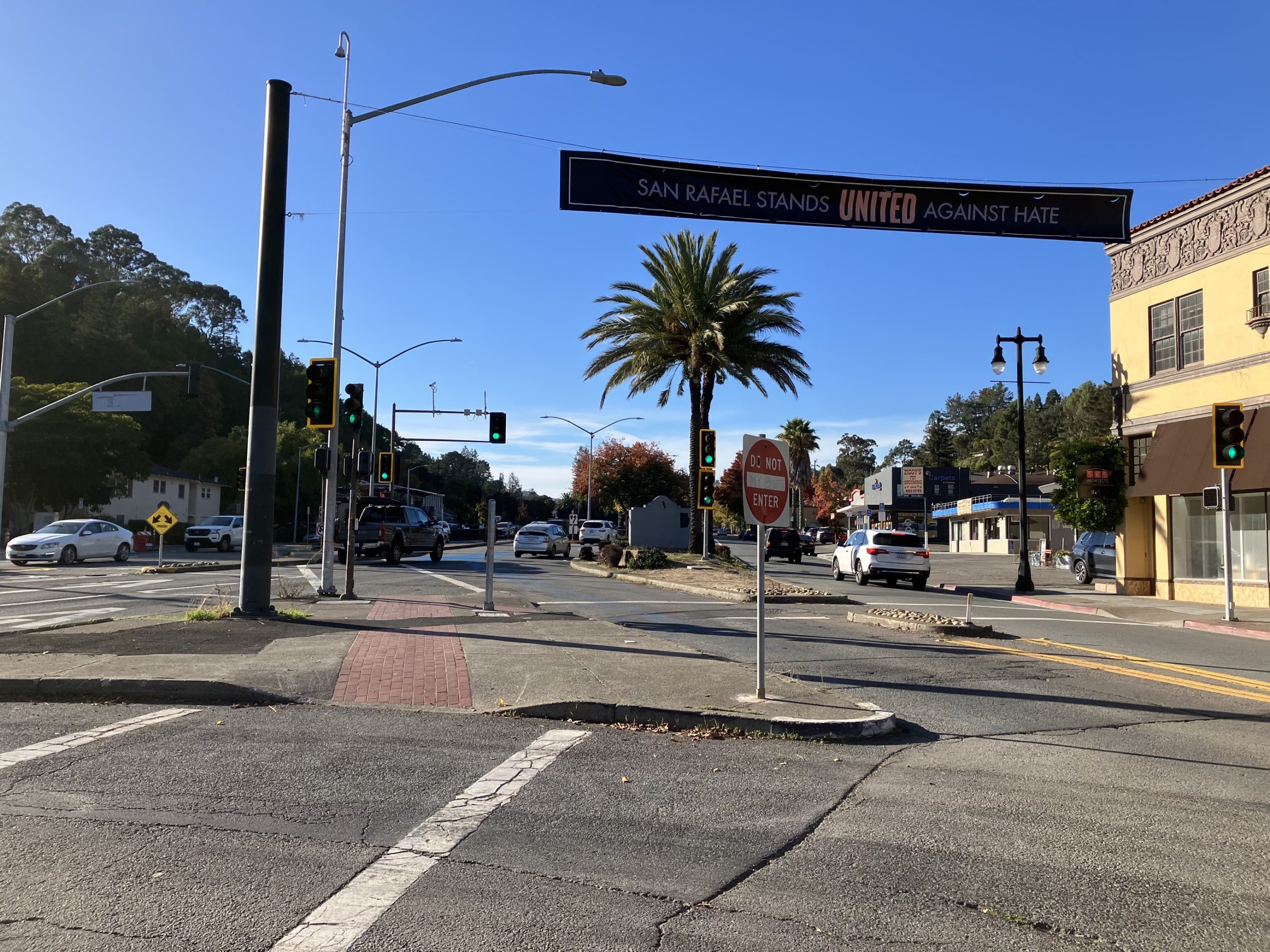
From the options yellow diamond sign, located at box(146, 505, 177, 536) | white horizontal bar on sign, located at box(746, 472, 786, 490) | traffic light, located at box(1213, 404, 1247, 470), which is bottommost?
yellow diamond sign, located at box(146, 505, 177, 536)

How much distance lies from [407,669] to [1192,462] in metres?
20.9


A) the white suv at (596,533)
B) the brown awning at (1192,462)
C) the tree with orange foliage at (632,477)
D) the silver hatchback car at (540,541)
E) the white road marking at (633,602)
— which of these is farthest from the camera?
the tree with orange foliage at (632,477)

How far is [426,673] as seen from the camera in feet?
31.8

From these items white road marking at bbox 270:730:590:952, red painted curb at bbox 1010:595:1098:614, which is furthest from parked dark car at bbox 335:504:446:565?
white road marking at bbox 270:730:590:952

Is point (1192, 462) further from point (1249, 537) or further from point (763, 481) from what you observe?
point (763, 481)

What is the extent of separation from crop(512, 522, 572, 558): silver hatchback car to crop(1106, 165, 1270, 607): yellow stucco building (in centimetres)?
2528

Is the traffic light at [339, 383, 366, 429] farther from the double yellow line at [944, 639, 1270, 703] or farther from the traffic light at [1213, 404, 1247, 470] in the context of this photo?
the traffic light at [1213, 404, 1247, 470]

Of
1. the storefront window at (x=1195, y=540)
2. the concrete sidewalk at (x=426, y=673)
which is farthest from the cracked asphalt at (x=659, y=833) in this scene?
the storefront window at (x=1195, y=540)

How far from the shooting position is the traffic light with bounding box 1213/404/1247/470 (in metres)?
18.1

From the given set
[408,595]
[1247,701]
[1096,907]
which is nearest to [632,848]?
[1096,907]

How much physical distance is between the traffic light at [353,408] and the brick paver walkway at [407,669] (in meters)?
6.49

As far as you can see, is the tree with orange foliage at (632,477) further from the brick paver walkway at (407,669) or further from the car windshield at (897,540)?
the brick paver walkway at (407,669)

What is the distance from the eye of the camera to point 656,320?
112ft

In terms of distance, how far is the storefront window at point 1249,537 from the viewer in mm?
21922
